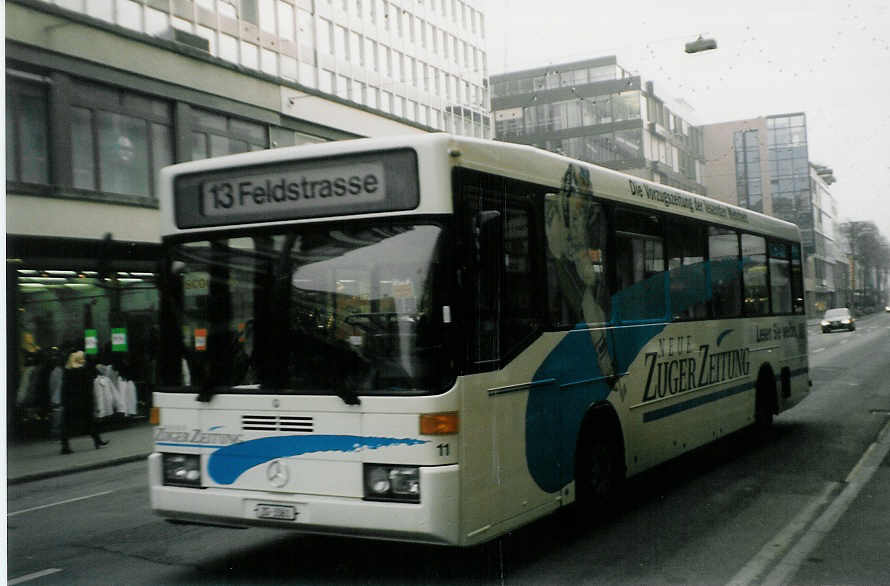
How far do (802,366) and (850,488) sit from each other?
567cm

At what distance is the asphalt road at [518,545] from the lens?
6.06 metres

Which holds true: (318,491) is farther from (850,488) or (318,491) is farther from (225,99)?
(225,99)

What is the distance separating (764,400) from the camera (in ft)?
40.8

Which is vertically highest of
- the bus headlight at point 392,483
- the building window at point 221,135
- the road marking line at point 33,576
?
the building window at point 221,135

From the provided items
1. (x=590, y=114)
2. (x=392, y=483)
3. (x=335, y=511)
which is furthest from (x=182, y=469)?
(x=590, y=114)

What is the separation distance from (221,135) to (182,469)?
19.2m

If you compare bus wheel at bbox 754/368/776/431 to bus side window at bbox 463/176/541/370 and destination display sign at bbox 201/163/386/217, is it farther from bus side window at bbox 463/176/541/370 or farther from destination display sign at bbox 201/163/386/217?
destination display sign at bbox 201/163/386/217

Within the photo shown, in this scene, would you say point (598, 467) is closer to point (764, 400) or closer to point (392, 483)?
point (392, 483)

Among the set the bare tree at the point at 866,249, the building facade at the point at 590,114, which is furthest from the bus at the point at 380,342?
the bare tree at the point at 866,249

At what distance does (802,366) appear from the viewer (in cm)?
1420

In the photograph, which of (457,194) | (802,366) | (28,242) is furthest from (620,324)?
(28,242)

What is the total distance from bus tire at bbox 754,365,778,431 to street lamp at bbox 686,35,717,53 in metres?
5.88

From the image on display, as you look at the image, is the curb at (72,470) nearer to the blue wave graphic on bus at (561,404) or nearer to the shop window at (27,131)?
the shop window at (27,131)

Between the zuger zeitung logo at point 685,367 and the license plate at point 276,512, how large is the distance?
3.87 meters
